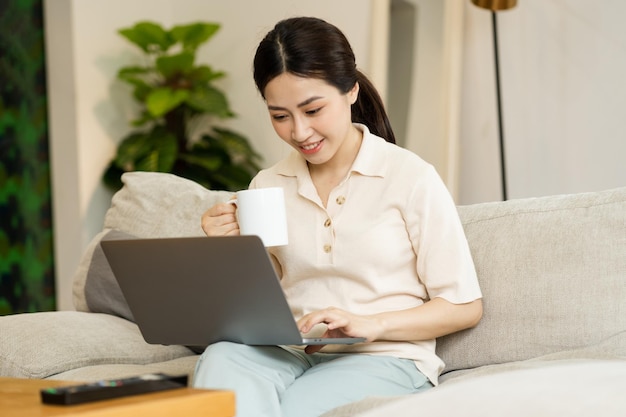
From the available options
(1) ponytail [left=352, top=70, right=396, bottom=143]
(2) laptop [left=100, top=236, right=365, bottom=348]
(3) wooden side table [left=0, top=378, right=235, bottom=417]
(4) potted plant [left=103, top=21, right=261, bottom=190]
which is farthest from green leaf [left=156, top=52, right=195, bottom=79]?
(3) wooden side table [left=0, top=378, right=235, bottom=417]

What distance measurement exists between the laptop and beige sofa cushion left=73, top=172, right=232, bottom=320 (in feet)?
2.35

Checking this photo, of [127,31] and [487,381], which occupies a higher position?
[127,31]

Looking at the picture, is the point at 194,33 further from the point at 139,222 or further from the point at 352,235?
the point at 352,235

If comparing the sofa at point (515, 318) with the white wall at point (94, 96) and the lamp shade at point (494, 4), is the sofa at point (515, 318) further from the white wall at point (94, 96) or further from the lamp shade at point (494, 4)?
the white wall at point (94, 96)

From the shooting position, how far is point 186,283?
4.84 feet

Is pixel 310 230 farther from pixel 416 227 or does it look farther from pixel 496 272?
pixel 496 272

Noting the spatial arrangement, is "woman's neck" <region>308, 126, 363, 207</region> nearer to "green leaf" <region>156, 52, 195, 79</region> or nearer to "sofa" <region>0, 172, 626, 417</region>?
"sofa" <region>0, 172, 626, 417</region>

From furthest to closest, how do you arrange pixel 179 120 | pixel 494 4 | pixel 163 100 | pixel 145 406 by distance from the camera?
pixel 179 120, pixel 163 100, pixel 494 4, pixel 145 406

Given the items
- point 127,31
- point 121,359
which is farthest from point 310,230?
point 127,31

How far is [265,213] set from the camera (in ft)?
5.26

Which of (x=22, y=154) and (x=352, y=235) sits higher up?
(x=352, y=235)

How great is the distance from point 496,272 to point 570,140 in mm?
2104

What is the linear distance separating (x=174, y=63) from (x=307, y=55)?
2884 millimetres

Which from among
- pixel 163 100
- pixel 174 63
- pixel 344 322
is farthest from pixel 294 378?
pixel 174 63
